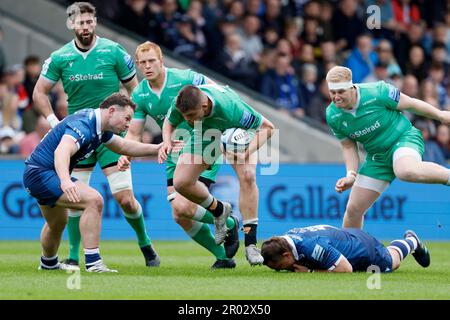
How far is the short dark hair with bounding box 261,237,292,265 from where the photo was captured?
417 inches

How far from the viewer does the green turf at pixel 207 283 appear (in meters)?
8.97

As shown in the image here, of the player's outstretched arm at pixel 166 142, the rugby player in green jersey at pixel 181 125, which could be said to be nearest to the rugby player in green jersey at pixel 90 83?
the rugby player in green jersey at pixel 181 125

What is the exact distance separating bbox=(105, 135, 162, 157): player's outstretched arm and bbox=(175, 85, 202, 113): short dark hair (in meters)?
0.80

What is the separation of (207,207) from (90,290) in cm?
229

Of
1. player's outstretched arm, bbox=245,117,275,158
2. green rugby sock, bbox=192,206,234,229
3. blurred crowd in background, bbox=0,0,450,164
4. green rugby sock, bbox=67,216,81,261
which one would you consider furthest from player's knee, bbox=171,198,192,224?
blurred crowd in background, bbox=0,0,450,164

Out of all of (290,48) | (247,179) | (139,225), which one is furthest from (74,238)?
(290,48)

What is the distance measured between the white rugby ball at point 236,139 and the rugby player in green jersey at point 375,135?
1042mm

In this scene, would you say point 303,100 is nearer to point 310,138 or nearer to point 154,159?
point 310,138

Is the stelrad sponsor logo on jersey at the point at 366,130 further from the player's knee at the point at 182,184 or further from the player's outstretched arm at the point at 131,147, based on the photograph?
the player's outstretched arm at the point at 131,147

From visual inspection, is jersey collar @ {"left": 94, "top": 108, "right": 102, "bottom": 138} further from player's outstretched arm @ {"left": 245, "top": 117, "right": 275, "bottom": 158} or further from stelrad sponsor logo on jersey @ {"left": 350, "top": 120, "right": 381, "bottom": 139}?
stelrad sponsor logo on jersey @ {"left": 350, "top": 120, "right": 381, "bottom": 139}

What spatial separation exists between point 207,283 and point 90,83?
10.8 ft

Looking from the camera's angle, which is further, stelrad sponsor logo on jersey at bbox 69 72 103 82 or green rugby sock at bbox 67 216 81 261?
stelrad sponsor logo on jersey at bbox 69 72 103 82

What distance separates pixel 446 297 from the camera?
8.96m

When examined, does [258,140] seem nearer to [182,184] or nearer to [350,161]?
[182,184]
